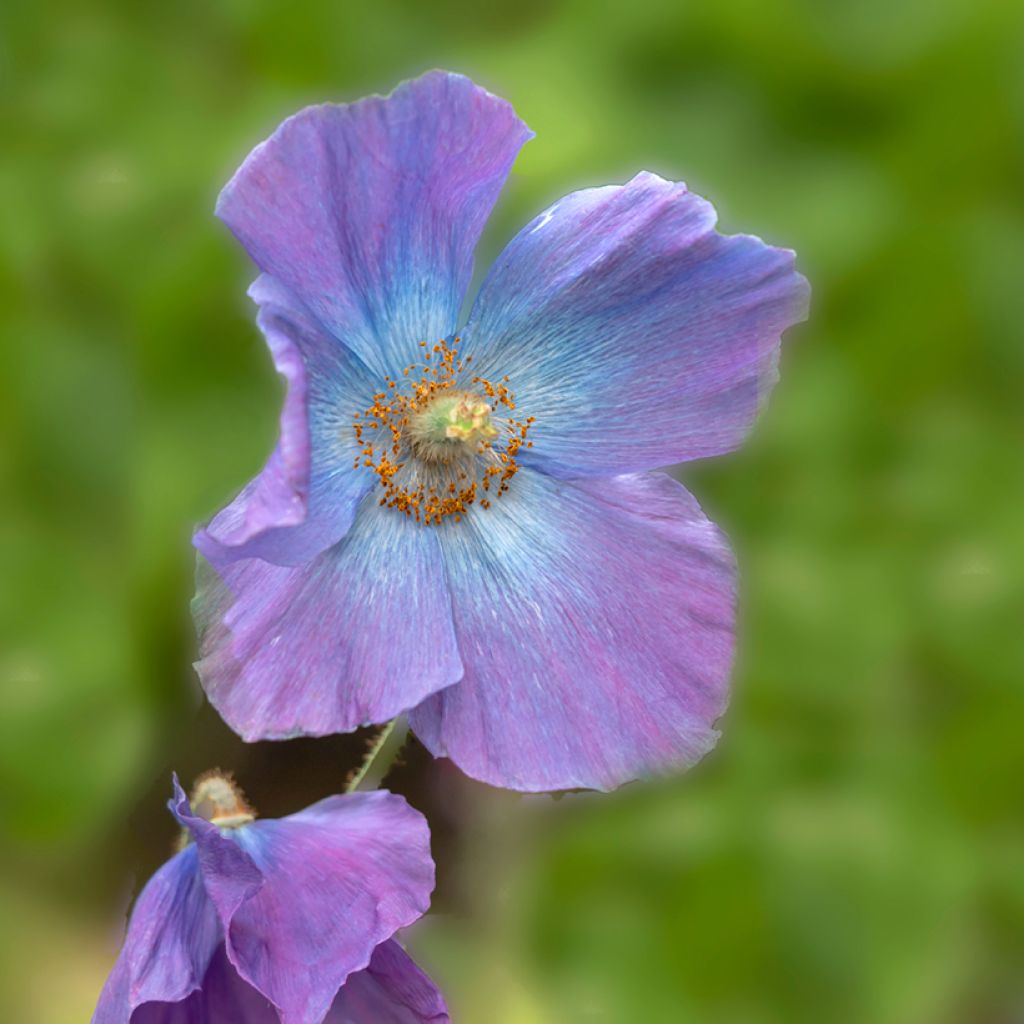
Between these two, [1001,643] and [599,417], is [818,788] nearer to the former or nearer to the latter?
[1001,643]

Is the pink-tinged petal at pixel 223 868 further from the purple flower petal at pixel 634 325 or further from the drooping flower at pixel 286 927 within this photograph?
the purple flower petal at pixel 634 325

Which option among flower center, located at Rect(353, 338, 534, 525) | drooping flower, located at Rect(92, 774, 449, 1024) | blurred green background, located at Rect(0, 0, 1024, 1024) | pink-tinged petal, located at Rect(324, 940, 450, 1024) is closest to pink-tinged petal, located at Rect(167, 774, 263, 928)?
drooping flower, located at Rect(92, 774, 449, 1024)

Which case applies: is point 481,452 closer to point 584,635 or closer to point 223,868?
point 584,635

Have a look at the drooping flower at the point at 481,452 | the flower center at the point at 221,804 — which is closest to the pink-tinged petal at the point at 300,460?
the drooping flower at the point at 481,452

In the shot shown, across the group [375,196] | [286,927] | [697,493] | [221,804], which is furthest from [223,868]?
[697,493]

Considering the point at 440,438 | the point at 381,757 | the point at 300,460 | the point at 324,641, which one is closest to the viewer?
the point at 300,460

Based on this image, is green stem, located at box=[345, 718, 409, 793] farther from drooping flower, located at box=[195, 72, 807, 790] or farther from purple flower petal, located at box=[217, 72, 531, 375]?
purple flower petal, located at box=[217, 72, 531, 375]
